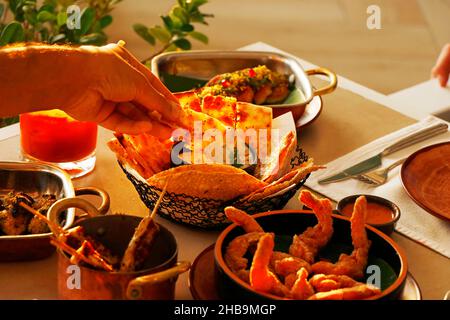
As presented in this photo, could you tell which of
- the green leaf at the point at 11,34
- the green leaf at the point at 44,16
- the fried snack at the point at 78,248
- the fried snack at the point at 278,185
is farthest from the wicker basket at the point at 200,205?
the green leaf at the point at 44,16

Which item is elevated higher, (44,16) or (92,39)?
(44,16)

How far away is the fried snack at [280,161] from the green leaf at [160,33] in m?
1.19

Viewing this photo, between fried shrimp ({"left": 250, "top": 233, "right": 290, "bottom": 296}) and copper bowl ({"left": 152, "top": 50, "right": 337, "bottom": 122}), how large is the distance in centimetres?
94

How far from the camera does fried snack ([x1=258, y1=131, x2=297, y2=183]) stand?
1575 millimetres

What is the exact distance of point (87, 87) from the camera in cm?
152

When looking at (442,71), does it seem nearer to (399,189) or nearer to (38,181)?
(399,189)

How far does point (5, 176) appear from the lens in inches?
62.1

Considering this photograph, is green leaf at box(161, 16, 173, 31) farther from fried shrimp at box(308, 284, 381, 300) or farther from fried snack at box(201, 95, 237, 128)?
fried shrimp at box(308, 284, 381, 300)

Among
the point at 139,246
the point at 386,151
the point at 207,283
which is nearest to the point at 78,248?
the point at 139,246

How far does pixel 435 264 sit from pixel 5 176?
840mm

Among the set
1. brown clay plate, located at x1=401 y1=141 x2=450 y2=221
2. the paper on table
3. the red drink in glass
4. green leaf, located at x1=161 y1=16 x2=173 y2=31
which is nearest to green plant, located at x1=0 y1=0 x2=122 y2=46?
green leaf, located at x1=161 y1=16 x2=173 y2=31

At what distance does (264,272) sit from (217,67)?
1166 mm
